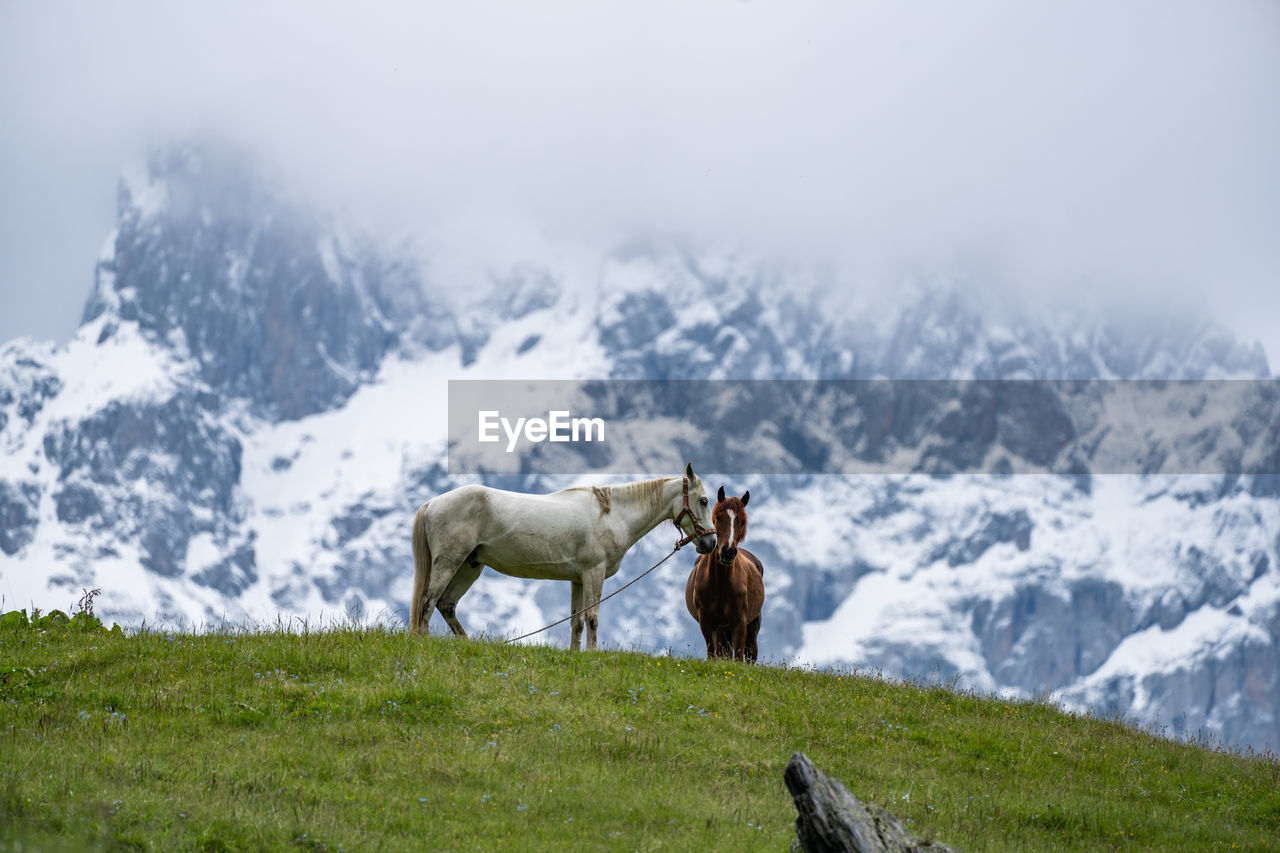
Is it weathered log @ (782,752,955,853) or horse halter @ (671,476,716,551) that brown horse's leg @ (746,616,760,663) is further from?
weathered log @ (782,752,955,853)

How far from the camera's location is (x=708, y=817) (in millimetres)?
12727

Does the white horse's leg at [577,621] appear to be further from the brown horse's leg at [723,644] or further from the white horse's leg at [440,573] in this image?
the brown horse's leg at [723,644]

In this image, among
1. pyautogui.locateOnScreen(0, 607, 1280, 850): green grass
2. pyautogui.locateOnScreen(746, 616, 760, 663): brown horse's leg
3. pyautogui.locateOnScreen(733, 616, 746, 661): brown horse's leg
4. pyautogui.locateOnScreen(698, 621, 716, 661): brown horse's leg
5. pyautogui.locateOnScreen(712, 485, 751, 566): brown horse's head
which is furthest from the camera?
pyautogui.locateOnScreen(746, 616, 760, 663): brown horse's leg

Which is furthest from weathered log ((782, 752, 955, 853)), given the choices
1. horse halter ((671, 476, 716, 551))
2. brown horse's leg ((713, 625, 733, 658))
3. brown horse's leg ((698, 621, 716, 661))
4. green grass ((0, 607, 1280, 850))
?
brown horse's leg ((713, 625, 733, 658))

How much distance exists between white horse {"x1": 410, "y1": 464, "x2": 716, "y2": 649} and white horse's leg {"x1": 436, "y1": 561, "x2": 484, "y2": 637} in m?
0.01

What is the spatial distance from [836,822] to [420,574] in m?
10.6

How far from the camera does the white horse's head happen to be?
66.9 feet

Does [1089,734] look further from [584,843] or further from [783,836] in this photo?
[584,843]

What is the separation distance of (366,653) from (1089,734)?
9991 millimetres

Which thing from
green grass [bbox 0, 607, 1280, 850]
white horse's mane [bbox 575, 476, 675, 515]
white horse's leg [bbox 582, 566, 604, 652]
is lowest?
green grass [bbox 0, 607, 1280, 850]

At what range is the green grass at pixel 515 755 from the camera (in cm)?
1187

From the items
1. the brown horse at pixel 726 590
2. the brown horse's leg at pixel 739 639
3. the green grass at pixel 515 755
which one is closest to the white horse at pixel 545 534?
the brown horse at pixel 726 590

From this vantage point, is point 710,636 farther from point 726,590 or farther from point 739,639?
point 726,590

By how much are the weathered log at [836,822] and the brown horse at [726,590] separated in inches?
375
